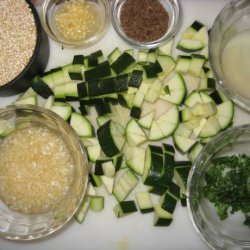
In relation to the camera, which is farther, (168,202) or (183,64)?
(183,64)

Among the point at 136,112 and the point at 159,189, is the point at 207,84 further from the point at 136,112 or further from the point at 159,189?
the point at 159,189

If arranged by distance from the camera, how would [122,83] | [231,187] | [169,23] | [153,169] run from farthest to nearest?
[169,23] → [122,83] → [153,169] → [231,187]

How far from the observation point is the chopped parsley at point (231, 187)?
217cm

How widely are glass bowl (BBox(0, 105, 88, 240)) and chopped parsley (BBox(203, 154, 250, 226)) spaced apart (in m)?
0.59

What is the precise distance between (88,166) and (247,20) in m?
1.10

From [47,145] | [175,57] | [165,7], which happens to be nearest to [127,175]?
[47,145]

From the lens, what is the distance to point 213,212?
7.85 ft

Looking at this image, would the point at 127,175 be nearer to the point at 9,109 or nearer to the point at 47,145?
the point at 47,145

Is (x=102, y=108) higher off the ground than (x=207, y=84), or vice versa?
(x=207, y=84)

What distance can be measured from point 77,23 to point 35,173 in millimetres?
817

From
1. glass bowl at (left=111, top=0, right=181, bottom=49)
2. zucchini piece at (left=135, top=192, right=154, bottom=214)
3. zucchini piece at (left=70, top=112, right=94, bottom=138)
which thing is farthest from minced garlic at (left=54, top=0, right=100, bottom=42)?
zucchini piece at (left=135, top=192, right=154, bottom=214)

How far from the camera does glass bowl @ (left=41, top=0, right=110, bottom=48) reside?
8.52ft

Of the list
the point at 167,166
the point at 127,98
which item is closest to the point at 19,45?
the point at 127,98

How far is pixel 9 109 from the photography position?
244 cm
